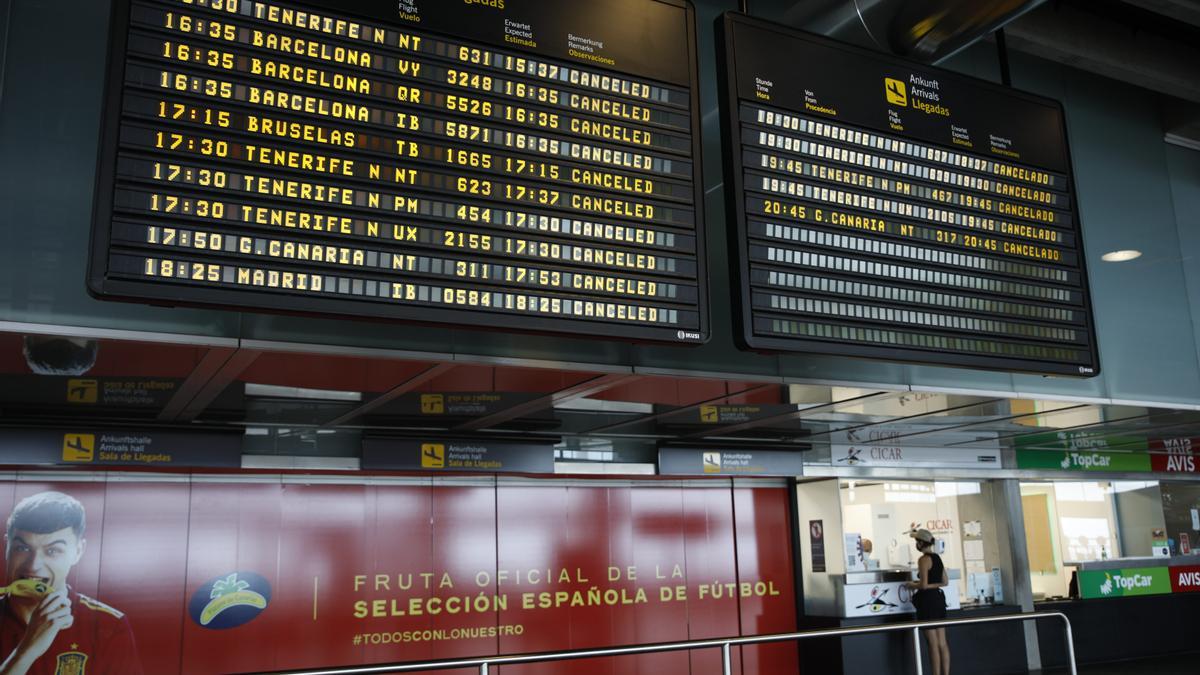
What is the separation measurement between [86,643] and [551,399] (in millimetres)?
3946

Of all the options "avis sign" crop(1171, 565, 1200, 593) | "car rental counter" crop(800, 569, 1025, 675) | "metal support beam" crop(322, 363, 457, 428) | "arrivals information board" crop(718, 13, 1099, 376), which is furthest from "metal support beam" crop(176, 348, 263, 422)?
"avis sign" crop(1171, 565, 1200, 593)

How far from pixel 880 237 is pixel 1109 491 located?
10.3m

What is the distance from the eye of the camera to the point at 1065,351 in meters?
5.05

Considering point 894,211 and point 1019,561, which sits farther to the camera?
point 1019,561

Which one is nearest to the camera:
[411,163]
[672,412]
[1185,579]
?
[411,163]

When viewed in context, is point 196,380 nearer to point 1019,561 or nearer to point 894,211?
point 894,211

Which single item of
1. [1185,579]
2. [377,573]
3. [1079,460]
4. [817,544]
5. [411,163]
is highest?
[411,163]

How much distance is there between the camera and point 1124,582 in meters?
12.2

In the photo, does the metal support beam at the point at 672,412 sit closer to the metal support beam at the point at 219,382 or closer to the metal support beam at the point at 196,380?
the metal support beam at the point at 219,382

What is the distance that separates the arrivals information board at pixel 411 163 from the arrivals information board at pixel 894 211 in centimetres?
31

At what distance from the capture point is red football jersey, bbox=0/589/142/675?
6.72 m

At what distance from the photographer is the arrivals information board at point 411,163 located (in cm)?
311

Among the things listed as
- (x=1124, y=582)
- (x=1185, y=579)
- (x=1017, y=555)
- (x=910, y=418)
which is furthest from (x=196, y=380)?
(x=1185, y=579)

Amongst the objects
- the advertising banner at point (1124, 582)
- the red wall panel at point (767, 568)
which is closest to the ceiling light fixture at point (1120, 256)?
the red wall panel at point (767, 568)
